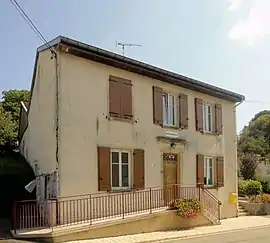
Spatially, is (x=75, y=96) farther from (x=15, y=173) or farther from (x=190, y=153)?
(x=190, y=153)

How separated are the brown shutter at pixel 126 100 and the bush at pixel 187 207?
150 inches

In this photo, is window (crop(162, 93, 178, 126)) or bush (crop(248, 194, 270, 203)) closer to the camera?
window (crop(162, 93, 178, 126))

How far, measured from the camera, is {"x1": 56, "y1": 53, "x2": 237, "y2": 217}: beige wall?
49.2 ft

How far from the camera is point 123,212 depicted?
Result: 15.4m

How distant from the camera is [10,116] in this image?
27.4m

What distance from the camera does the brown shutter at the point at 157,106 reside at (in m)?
18.2

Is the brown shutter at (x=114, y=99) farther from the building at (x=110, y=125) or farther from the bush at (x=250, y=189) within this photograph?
the bush at (x=250, y=189)

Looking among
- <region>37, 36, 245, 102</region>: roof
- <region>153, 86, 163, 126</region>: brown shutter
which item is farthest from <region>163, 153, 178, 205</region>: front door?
<region>37, 36, 245, 102</region>: roof

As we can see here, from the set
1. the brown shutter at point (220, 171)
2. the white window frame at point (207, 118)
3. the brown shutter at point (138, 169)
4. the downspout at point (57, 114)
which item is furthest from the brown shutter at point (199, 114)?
the downspout at point (57, 114)

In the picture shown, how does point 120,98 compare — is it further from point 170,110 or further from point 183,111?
point 183,111

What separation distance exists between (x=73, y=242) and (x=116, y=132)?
16.2 feet

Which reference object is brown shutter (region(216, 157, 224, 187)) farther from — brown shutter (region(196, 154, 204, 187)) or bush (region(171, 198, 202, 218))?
bush (region(171, 198, 202, 218))

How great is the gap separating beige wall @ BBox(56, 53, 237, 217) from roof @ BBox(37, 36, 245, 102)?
0.72 ft

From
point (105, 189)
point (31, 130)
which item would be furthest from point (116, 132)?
point (31, 130)
